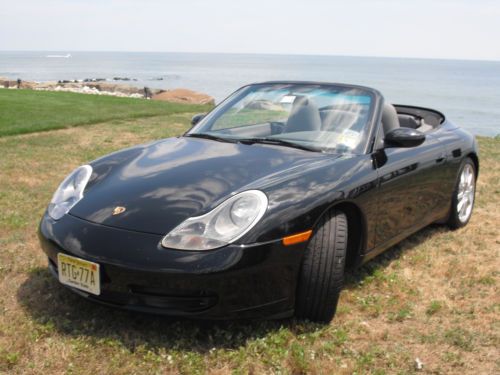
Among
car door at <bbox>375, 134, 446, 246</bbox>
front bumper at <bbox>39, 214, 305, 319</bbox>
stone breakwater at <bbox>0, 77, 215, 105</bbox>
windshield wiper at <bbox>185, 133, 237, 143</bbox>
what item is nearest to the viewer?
front bumper at <bbox>39, 214, 305, 319</bbox>

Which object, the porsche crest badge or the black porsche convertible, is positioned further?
the porsche crest badge

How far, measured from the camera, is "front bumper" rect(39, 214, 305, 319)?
8.70ft

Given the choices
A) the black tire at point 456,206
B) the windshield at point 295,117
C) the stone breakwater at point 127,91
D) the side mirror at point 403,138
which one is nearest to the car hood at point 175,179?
the windshield at point 295,117

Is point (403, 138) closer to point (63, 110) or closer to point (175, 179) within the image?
point (175, 179)

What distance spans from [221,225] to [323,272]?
622 millimetres

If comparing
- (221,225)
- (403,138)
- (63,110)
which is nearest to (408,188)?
(403,138)

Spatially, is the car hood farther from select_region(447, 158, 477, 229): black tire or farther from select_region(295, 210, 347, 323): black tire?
select_region(447, 158, 477, 229): black tire

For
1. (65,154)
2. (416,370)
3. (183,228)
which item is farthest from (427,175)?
(65,154)

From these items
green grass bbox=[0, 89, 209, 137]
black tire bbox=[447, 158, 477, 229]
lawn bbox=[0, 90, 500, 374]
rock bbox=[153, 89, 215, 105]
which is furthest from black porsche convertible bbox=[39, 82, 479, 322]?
rock bbox=[153, 89, 215, 105]

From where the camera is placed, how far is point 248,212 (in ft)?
9.31

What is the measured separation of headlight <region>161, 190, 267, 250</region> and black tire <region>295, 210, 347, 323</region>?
0.38 m

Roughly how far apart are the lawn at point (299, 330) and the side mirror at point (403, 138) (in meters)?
0.93

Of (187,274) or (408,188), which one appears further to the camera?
(408,188)

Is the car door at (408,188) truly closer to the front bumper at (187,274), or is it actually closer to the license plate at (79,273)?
the front bumper at (187,274)
